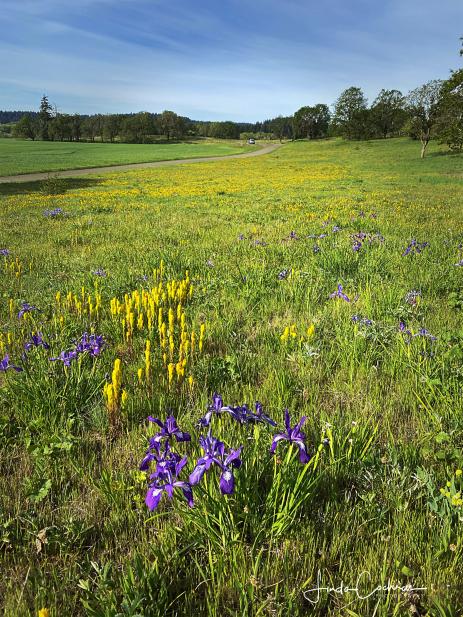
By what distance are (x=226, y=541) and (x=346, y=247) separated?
698cm

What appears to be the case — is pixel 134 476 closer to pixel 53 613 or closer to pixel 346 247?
pixel 53 613

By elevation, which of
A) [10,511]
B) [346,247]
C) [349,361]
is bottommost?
[10,511]

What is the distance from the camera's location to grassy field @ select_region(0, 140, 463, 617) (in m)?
1.69

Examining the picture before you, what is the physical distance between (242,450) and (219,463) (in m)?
0.63

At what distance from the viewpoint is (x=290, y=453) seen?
75.7 inches

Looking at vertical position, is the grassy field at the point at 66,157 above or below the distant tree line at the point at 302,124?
below

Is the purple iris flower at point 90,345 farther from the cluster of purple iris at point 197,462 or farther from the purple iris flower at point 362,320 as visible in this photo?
the purple iris flower at point 362,320

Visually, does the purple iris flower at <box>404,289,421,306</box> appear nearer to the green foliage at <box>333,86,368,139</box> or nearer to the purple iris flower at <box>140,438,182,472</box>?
the purple iris flower at <box>140,438,182,472</box>

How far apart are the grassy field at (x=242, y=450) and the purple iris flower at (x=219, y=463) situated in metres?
0.01

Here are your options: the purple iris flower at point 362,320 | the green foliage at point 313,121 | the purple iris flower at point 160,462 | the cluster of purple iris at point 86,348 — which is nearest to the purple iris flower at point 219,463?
the purple iris flower at point 160,462

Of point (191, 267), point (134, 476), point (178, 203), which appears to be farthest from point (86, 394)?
point (178, 203)

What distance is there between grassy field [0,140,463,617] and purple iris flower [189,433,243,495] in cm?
1

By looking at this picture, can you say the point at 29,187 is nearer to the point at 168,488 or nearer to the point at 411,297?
the point at 411,297

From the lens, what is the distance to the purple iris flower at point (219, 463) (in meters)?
1.54
